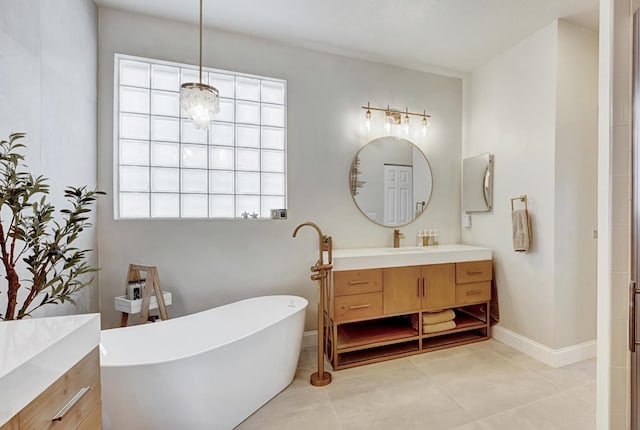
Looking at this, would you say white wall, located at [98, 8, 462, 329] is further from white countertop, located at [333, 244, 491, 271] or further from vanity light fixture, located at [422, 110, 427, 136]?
white countertop, located at [333, 244, 491, 271]

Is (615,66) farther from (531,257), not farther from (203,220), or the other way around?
(203,220)

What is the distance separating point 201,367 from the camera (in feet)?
5.08

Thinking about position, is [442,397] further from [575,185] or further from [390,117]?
[390,117]

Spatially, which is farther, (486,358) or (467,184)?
(467,184)

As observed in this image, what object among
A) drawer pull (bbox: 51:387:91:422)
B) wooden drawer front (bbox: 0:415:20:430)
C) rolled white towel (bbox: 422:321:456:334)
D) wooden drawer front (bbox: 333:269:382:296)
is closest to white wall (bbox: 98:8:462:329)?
wooden drawer front (bbox: 333:269:382:296)

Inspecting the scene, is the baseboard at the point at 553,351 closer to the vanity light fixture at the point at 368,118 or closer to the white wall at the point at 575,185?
the white wall at the point at 575,185

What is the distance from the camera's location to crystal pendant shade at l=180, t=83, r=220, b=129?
1759 millimetres

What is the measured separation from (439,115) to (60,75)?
3.31 m

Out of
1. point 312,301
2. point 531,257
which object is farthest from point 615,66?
point 312,301

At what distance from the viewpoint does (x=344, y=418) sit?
180cm

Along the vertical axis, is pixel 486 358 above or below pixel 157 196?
below

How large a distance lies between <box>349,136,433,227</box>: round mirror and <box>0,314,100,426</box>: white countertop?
242cm

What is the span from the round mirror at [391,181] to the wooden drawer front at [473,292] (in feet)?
2.78

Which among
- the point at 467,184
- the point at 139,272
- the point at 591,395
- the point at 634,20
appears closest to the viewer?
the point at 634,20
